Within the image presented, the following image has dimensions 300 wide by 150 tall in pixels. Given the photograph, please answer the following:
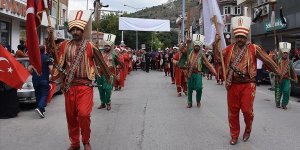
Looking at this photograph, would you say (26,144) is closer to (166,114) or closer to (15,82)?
(15,82)

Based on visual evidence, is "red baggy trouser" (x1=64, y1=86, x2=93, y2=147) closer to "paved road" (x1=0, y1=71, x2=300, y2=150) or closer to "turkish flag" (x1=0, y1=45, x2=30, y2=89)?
"paved road" (x1=0, y1=71, x2=300, y2=150)

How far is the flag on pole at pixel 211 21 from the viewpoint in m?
7.65

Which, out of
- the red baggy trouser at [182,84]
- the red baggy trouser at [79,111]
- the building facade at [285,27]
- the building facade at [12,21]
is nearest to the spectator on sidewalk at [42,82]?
the red baggy trouser at [79,111]

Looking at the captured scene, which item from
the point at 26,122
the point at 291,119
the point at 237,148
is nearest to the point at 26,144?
the point at 26,122

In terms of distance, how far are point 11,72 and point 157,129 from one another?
296cm

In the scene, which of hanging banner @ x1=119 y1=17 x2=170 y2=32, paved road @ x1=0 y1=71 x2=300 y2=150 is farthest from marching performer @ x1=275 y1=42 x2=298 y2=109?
hanging banner @ x1=119 y1=17 x2=170 y2=32

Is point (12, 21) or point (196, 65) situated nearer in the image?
point (196, 65)

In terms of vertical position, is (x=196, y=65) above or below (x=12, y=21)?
below

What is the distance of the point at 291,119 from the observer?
405 inches

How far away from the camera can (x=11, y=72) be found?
27.9 feet

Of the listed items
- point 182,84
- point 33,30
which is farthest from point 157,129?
point 182,84

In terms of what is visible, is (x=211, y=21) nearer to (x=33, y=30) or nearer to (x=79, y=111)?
(x=79, y=111)

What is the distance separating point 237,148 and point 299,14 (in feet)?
69.4

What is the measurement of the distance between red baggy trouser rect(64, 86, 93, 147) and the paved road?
0.61m
